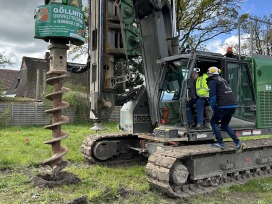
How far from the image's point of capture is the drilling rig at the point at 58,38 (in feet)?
18.9

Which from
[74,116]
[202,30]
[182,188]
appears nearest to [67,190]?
[182,188]

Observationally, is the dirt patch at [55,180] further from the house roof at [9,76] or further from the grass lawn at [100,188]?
the house roof at [9,76]

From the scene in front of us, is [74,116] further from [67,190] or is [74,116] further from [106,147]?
[67,190]

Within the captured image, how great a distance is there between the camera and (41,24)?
19.0 ft

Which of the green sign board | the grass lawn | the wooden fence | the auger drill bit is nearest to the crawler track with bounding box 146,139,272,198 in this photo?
the grass lawn

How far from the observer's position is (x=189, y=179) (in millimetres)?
6035

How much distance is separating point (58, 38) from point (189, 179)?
147 inches

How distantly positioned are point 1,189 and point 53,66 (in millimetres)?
2463

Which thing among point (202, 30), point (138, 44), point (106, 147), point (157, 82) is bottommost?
point (106, 147)

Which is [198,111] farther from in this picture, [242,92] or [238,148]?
[242,92]

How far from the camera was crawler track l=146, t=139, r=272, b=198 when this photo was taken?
5.46m

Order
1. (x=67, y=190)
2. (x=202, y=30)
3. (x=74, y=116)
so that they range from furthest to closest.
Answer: (x=202, y=30) → (x=74, y=116) → (x=67, y=190)

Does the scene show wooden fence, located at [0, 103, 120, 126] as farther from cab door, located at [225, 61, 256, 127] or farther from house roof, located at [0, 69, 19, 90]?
house roof, located at [0, 69, 19, 90]

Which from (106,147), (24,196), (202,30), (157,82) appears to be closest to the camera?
(24,196)
